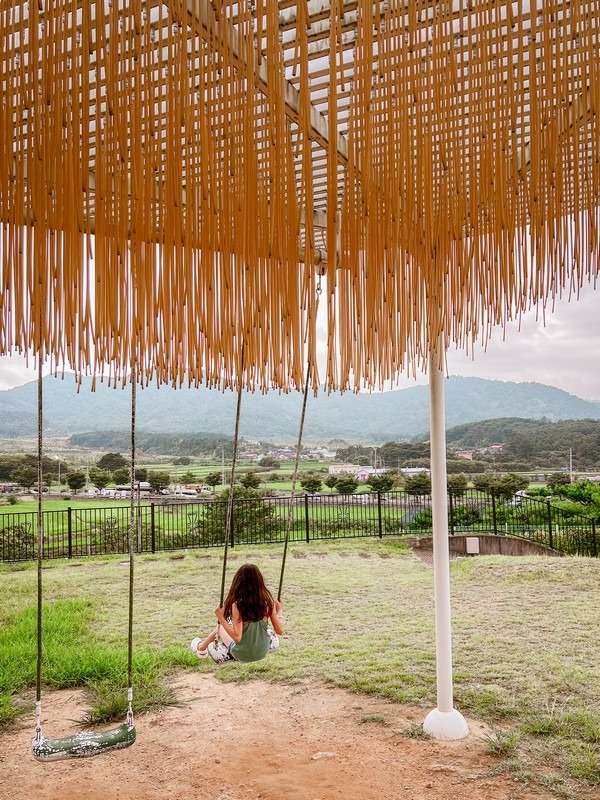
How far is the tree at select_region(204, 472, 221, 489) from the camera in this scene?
18.5 m

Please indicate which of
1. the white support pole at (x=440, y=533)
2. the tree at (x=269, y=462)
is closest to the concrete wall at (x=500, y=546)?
the white support pole at (x=440, y=533)

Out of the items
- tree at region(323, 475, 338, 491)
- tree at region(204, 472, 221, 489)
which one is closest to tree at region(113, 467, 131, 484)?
tree at region(204, 472, 221, 489)

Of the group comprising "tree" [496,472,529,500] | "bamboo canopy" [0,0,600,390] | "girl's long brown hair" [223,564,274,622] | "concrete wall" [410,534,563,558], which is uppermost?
"bamboo canopy" [0,0,600,390]

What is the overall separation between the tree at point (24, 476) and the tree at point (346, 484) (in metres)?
7.78

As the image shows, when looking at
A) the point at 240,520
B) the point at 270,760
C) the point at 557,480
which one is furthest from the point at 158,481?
the point at 270,760

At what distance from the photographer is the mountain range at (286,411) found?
2338 cm

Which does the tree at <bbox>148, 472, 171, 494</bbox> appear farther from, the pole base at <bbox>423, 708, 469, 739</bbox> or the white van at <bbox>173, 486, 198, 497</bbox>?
the pole base at <bbox>423, 708, 469, 739</bbox>

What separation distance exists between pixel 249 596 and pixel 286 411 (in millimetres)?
28383

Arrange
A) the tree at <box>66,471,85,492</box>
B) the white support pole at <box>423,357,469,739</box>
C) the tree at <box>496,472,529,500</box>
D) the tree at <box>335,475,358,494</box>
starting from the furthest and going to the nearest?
the tree at <box>335,475,358,494</box> → the tree at <box>66,471,85,492</box> → the tree at <box>496,472,529,500</box> → the white support pole at <box>423,357,469,739</box>

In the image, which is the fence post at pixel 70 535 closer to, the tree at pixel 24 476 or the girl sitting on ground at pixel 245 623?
the tree at pixel 24 476

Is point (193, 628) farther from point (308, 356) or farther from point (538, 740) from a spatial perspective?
point (308, 356)

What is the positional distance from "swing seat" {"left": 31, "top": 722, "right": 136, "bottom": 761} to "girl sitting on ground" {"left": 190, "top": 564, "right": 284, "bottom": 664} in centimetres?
81

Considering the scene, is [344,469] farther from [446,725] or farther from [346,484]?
[446,725]

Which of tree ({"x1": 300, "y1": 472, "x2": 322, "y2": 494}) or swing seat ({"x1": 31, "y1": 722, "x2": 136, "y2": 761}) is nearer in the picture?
swing seat ({"x1": 31, "y1": 722, "x2": 136, "y2": 761})
